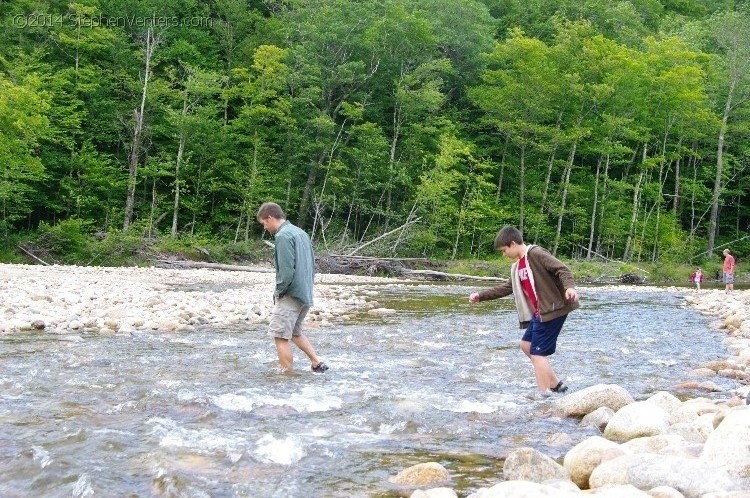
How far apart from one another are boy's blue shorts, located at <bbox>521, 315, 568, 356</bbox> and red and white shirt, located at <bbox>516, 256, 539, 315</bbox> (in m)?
0.11

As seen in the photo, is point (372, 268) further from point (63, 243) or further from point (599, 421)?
point (599, 421)

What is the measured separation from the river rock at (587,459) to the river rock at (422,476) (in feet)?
2.34

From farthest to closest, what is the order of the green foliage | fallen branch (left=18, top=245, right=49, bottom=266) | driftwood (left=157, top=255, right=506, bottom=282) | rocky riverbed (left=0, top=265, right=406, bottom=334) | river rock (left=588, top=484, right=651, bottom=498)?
driftwood (left=157, top=255, right=506, bottom=282) < the green foliage < fallen branch (left=18, top=245, right=49, bottom=266) < rocky riverbed (left=0, top=265, right=406, bottom=334) < river rock (left=588, top=484, right=651, bottom=498)

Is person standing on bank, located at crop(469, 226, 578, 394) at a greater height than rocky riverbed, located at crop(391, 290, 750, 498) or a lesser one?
greater

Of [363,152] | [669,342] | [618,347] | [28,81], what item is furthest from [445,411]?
[363,152]

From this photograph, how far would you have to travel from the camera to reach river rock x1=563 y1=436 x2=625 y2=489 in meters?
3.74

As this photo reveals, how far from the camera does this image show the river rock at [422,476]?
3715 mm

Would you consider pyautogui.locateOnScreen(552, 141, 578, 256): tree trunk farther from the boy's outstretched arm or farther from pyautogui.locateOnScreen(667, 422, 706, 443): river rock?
pyautogui.locateOnScreen(667, 422, 706, 443): river rock

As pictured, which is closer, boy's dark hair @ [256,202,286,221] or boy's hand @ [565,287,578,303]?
boy's hand @ [565,287,578,303]

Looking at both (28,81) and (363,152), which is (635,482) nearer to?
(28,81)

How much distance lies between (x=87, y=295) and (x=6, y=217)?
1720 cm

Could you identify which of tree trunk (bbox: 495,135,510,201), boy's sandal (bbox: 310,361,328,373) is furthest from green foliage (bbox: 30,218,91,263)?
tree trunk (bbox: 495,135,510,201)

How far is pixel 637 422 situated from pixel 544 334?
1.37 m

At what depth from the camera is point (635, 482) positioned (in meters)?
3.31
